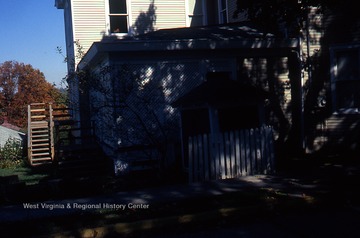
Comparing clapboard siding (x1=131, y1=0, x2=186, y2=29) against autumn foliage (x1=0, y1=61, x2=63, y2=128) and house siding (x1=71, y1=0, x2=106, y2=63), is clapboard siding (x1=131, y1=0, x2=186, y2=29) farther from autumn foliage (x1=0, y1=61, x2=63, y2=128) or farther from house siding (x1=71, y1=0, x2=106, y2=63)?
autumn foliage (x1=0, y1=61, x2=63, y2=128)

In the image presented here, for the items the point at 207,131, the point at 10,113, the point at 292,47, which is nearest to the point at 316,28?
the point at 292,47

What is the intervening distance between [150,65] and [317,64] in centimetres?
492

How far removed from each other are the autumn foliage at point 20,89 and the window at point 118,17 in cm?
2573

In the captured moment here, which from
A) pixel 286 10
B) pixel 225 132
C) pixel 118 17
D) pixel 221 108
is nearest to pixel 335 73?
pixel 286 10

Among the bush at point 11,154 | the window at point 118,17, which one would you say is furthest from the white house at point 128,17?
the bush at point 11,154

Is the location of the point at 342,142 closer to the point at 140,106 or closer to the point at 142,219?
the point at 140,106

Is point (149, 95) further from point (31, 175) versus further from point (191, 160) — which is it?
point (31, 175)

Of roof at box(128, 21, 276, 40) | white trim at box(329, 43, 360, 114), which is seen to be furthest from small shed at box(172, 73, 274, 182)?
white trim at box(329, 43, 360, 114)

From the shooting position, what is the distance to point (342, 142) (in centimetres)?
1196

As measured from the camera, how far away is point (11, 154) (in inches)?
692

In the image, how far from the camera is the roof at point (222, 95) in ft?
30.1

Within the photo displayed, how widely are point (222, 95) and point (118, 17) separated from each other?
9.38m

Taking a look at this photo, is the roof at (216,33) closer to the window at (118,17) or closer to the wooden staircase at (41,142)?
the window at (118,17)

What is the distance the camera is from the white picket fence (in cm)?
880
